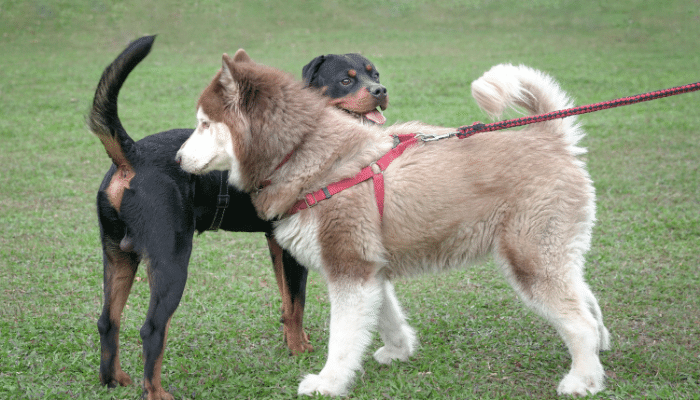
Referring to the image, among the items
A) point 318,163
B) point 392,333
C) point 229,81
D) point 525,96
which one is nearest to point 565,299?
point 392,333

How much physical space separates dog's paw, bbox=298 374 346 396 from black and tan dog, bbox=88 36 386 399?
33.0 inches

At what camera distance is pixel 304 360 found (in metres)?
4.37

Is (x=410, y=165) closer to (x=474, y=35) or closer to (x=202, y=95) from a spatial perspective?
(x=202, y=95)

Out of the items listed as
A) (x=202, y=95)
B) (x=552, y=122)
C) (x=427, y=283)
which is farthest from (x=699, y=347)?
(x=202, y=95)

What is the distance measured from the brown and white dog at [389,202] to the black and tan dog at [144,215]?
8.6 inches

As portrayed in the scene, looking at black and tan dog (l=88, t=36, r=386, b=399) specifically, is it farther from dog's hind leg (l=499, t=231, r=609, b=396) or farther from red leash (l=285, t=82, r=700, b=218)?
dog's hind leg (l=499, t=231, r=609, b=396)

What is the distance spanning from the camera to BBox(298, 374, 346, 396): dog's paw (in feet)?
12.3

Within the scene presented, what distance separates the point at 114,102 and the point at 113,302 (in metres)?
1.24

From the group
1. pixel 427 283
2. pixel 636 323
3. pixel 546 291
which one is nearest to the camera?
pixel 546 291

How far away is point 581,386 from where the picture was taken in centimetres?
366

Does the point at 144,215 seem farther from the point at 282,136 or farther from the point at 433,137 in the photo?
the point at 433,137

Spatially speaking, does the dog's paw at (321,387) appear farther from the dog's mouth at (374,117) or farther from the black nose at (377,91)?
the black nose at (377,91)

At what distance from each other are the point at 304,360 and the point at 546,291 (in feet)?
5.81

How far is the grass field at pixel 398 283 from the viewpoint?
4.07 meters
